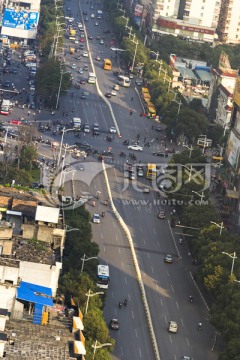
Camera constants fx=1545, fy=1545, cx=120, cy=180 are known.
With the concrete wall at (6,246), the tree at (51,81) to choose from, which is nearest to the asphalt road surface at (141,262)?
the tree at (51,81)

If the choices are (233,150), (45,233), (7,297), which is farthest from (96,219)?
(7,297)

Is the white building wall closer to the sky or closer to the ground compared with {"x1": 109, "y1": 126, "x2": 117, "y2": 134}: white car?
closer to the sky

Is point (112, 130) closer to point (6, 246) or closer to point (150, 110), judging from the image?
point (150, 110)

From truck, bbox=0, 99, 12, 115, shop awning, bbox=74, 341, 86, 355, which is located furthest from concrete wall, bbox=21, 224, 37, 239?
truck, bbox=0, 99, 12, 115

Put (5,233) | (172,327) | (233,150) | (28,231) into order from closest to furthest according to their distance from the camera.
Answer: (5,233) < (28,231) < (172,327) < (233,150)

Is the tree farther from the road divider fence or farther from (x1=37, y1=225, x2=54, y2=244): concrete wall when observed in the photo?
(x1=37, y1=225, x2=54, y2=244): concrete wall

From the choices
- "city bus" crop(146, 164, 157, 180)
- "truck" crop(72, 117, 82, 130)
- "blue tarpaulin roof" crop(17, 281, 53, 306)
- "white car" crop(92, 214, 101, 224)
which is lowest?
"truck" crop(72, 117, 82, 130)
